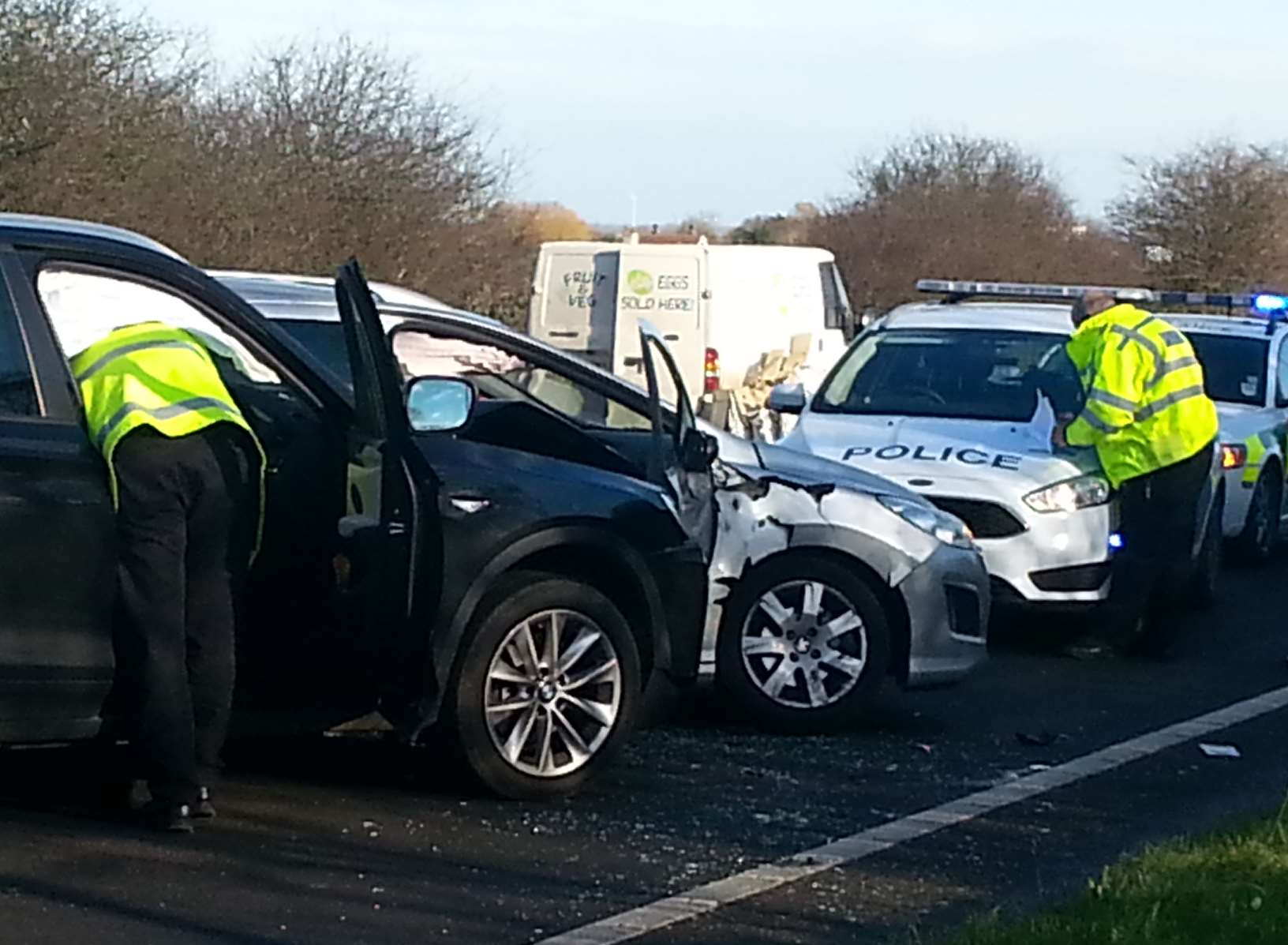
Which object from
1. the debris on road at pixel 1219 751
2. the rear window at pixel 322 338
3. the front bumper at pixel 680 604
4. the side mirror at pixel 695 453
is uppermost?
the rear window at pixel 322 338

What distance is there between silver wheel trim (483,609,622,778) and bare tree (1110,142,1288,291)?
42.5 m

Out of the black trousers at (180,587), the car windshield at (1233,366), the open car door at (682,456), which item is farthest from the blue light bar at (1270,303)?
the black trousers at (180,587)

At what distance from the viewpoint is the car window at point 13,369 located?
642 centimetres

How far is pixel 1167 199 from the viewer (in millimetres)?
50031

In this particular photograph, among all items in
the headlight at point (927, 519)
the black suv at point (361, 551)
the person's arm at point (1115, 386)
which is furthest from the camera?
the person's arm at point (1115, 386)

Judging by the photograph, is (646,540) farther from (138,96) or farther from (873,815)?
(138,96)

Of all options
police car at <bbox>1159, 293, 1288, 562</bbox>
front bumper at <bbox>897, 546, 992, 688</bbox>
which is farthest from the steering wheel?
front bumper at <bbox>897, 546, 992, 688</bbox>

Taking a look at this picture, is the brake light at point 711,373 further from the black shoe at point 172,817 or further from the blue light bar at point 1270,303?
the black shoe at point 172,817

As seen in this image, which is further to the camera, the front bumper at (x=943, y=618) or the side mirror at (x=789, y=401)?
the side mirror at (x=789, y=401)

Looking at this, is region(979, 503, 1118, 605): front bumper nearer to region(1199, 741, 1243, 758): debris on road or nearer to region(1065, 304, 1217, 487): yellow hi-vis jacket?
region(1065, 304, 1217, 487): yellow hi-vis jacket

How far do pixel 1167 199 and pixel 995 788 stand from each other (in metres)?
44.1

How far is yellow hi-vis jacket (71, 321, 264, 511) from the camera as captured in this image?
6387mm

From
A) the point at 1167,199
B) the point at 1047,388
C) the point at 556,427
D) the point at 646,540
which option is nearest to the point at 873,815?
the point at 646,540

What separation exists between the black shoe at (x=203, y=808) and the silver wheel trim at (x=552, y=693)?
0.90 meters
